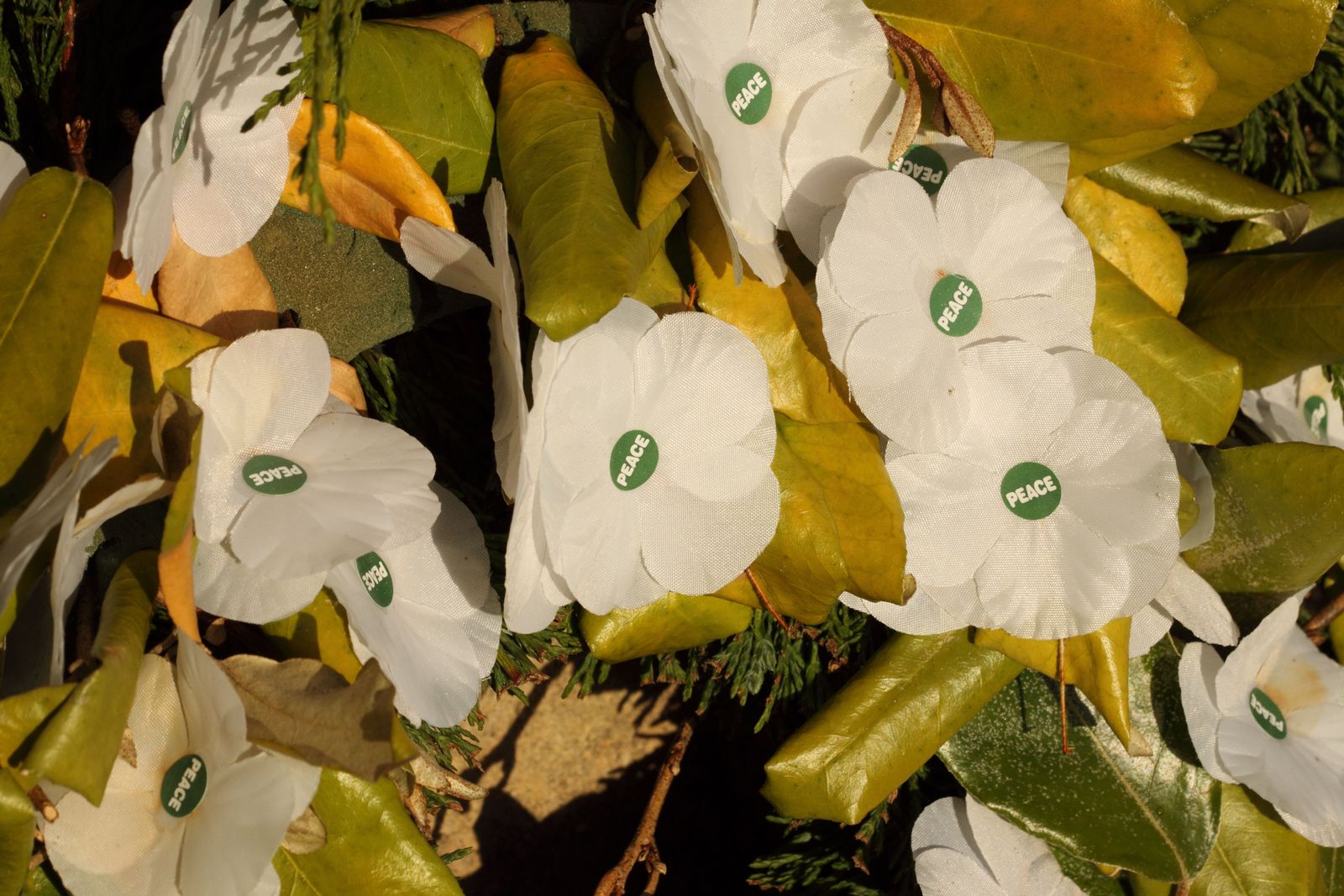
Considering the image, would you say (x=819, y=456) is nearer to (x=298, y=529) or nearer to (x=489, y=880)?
(x=298, y=529)

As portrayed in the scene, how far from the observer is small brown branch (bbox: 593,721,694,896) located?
701mm

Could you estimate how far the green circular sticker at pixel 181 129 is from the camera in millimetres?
472

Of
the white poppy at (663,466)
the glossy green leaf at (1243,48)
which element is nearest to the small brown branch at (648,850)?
the white poppy at (663,466)

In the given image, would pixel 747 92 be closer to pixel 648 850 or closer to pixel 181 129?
pixel 181 129

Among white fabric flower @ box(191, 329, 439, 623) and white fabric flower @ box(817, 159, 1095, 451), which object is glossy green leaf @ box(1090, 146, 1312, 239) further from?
white fabric flower @ box(191, 329, 439, 623)

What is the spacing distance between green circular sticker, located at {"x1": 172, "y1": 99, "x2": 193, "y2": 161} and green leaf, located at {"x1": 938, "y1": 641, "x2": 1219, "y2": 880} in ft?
1.80


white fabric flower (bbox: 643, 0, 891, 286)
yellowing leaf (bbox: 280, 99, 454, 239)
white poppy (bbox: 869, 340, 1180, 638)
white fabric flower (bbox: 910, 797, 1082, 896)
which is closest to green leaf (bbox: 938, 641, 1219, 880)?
white fabric flower (bbox: 910, 797, 1082, 896)

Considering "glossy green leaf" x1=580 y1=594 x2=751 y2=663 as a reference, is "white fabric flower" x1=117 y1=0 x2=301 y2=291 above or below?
above

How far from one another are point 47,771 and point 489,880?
1.86 feet

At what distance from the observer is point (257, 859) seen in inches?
18.0

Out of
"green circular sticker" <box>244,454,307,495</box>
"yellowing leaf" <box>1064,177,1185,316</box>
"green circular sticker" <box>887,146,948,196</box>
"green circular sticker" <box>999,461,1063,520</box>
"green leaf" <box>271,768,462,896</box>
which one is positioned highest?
"green circular sticker" <box>887,146,948,196</box>

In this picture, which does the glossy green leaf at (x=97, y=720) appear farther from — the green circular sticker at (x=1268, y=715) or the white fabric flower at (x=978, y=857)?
the green circular sticker at (x=1268, y=715)

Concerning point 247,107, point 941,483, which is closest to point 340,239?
point 247,107

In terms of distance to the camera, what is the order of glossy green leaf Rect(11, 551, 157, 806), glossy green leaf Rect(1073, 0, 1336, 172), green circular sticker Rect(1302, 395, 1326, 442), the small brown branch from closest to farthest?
glossy green leaf Rect(11, 551, 157, 806) < glossy green leaf Rect(1073, 0, 1336, 172) < the small brown branch < green circular sticker Rect(1302, 395, 1326, 442)
